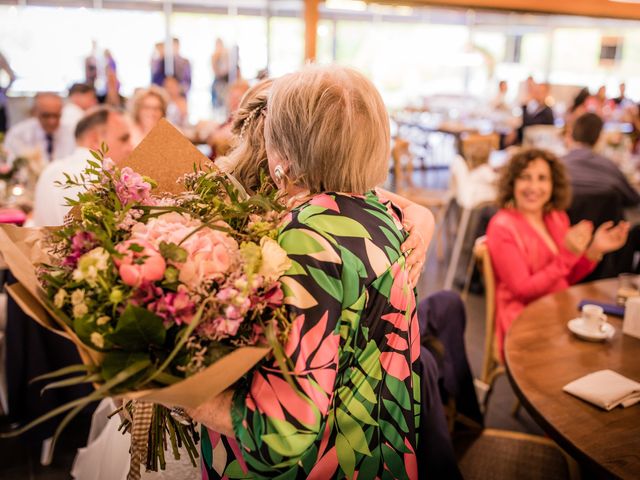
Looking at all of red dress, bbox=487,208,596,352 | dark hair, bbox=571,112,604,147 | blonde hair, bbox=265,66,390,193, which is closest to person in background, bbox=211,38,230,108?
dark hair, bbox=571,112,604,147

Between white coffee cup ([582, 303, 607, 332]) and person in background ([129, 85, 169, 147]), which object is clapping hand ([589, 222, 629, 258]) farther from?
person in background ([129, 85, 169, 147])

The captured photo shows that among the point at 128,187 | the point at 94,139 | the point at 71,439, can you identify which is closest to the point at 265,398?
the point at 128,187

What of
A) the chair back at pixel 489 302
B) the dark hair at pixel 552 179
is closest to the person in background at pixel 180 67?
the dark hair at pixel 552 179

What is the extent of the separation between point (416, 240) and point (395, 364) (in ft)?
1.03

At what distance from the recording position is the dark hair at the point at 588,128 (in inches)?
176

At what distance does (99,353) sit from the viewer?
0.89 metres

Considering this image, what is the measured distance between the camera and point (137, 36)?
422 inches

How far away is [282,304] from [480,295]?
4.08 meters

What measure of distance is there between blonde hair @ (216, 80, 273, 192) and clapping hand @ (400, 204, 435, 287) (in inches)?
14.8

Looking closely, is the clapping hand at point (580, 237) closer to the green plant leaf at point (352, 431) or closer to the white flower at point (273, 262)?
the green plant leaf at point (352, 431)

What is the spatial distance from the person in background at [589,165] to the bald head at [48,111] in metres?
4.38

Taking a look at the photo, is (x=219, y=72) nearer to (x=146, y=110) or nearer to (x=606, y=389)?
(x=146, y=110)

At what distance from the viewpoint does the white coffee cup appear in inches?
79.7

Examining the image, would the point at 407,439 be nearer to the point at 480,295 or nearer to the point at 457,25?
the point at 480,295
